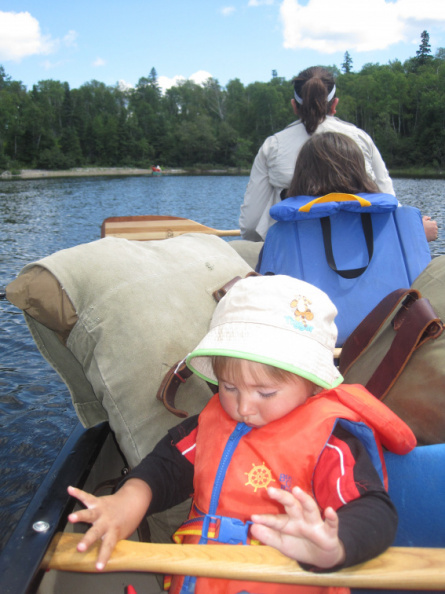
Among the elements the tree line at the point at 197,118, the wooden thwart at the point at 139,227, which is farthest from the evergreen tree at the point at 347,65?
the wooden thwart at the point at 139,227

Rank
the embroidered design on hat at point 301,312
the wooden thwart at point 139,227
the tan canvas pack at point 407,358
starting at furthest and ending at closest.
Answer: the wooden thwart at point 139,227
the tan canvas pack at point 407,358
the embroidered design on hat at point 301,312

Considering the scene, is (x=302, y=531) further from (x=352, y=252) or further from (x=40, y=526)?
(x=352, y=252)

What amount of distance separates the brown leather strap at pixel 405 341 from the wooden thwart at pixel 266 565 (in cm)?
66

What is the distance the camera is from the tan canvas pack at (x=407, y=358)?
1.62 metres

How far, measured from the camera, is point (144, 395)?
172cm

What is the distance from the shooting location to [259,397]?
144 cm

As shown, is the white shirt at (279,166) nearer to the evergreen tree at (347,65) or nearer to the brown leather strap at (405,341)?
the brown leather strap at (405,341)

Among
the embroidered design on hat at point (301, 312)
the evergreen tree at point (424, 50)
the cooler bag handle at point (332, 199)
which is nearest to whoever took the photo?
the embroidered design on hat at point (301, 312)

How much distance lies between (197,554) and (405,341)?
3.22 feet

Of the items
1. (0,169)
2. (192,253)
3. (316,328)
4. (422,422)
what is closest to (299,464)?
(316,328)

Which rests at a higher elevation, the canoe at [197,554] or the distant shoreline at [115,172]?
the distant shoreline at [115,172]

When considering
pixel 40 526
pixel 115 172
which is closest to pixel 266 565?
pixel 40 526

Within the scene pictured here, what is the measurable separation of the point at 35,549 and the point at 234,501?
523 mm

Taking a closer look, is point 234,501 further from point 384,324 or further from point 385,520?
point 384,324
